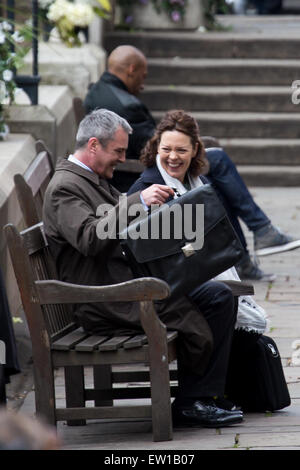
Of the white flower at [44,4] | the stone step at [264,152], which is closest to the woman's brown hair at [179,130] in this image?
the white flower at [44,4]

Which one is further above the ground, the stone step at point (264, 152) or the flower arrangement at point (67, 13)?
the flower arrangement at point (67, 13)

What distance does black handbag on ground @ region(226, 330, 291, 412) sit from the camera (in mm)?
4367

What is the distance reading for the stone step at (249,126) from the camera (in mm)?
11109

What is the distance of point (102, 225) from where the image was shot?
382 cm

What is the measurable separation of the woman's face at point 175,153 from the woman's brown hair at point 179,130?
0.09ft

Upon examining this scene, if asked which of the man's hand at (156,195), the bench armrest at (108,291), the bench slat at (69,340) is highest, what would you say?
the man's hand at (156,195)

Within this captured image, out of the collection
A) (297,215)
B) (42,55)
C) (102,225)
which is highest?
(42,55)

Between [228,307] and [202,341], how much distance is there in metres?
0.20

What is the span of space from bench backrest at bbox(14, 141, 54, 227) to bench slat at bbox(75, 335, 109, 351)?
31.9 inches

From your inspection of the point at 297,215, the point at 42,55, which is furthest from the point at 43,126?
the point at 297,215

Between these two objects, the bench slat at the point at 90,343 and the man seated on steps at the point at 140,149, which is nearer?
the bench slat at the point at 90,343

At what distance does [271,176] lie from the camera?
35.0 feet

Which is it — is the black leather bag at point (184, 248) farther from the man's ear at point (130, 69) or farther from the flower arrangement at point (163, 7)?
the flower arrangement at point (163, 7)
